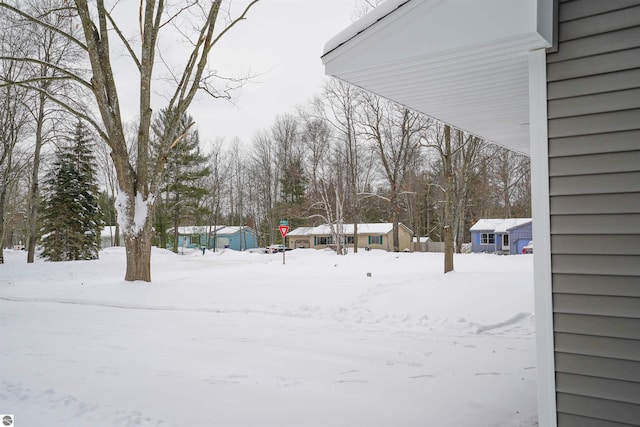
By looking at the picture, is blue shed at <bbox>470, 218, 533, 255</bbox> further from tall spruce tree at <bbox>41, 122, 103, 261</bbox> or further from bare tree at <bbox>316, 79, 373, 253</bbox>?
tall spruce tree at <bbox>41, 122, 103, 261</bbox>

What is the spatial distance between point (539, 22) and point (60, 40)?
67.9 ft

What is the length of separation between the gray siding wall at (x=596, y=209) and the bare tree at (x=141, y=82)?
31.4 ft

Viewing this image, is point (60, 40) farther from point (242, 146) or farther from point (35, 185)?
point (242, 146)

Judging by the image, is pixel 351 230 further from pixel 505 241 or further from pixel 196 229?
pixel 196 229

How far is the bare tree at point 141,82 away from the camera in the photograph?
402 inches

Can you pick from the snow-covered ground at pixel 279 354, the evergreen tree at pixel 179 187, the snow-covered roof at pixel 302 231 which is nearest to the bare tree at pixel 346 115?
the snow-covered roof at pixel 302 231

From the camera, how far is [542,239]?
2768mm

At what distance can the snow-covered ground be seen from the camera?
11.4ft

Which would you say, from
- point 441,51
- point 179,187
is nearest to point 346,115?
point 179,187

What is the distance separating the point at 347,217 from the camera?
35000mm

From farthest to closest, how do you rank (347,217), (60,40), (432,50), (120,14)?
(347,217), (60,40), (120,14), (432,50)

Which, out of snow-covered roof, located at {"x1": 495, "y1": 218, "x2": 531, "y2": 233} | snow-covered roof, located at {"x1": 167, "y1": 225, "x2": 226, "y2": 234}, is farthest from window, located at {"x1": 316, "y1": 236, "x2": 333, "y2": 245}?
snow-covered roof, located at {"x1": 495, "y1": 218, "x2": 531, "y2": 233}

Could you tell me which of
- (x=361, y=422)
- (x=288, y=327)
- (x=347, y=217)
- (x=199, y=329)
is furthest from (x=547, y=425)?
(x=347, y=217)

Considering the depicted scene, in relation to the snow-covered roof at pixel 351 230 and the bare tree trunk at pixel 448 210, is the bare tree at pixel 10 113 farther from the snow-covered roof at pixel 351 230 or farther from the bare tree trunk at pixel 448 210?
the snow-covered roof at pixel 351 230
